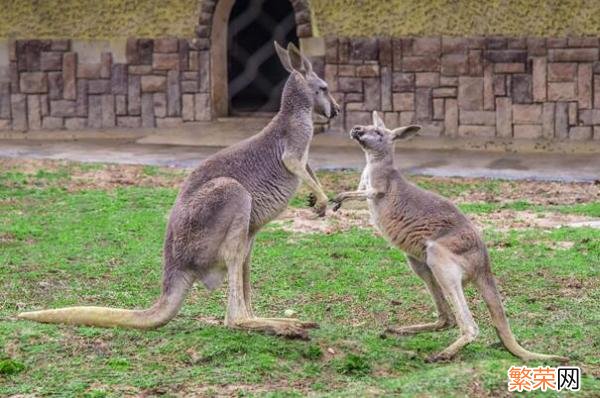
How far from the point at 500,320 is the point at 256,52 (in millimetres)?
10750

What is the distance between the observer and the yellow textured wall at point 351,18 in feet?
45.1

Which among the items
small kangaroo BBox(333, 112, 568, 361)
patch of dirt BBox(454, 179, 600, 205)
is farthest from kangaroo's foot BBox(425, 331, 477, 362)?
patch of dirt BBox(454, 179, 600, 205)

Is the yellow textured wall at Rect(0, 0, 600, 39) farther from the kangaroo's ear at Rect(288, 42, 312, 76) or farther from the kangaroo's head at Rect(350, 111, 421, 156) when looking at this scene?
the kangaroo's head at Rect(350, 111, 421, 156)

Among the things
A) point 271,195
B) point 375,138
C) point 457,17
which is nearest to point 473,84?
point 457,17

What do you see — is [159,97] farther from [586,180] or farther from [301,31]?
[586,180]

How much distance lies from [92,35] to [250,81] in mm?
2204

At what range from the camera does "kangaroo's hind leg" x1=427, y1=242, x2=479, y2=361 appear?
596 centimetres

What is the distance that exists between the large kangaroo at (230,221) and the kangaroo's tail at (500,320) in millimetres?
923

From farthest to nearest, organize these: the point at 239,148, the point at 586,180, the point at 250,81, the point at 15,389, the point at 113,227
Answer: the point at 250,81, the point at 586,180, the point at 113,227, the point at 239,148, the point at 15,389

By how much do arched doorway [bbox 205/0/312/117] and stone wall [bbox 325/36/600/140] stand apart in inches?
25.8

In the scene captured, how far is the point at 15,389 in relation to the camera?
556 cm

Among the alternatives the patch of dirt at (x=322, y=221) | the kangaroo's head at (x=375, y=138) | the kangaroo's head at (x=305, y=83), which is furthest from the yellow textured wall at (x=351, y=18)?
the kangaroo's head at (x=375, y=138)

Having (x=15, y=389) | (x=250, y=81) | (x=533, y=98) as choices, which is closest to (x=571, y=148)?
(x=533, y=98)

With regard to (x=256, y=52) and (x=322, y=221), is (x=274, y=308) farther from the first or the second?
(x=256, y=52)
